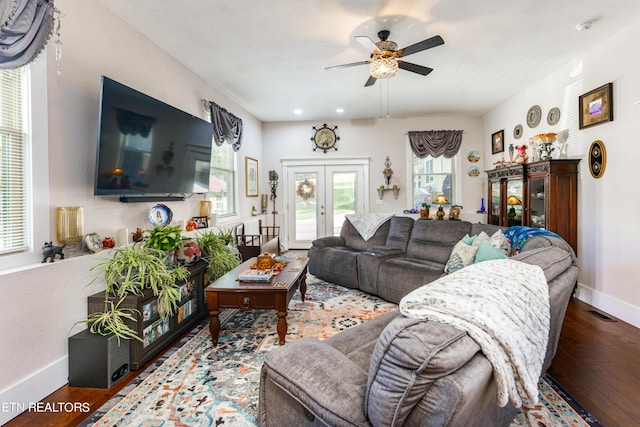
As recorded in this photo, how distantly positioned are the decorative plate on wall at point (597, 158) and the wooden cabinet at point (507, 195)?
793 millimetres

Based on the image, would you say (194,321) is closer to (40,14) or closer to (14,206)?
(14,206)

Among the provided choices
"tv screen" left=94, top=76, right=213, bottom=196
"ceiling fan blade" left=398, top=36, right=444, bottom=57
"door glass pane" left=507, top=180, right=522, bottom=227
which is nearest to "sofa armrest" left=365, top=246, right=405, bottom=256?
"door glass pane" left=507, top=180, right=522, bottom=227

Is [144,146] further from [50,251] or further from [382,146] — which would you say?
[382,146]

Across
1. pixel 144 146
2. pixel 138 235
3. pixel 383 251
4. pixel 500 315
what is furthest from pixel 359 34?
pixel 500 315

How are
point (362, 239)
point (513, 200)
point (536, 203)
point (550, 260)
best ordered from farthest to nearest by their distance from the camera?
point (513, 200), point (362, 239), point (536, 203), point (550, 260)

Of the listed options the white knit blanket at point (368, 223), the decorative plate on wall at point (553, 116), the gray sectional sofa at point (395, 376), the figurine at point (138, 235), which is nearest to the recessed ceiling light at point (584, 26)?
the decorative plate on wall at point (553, 116)

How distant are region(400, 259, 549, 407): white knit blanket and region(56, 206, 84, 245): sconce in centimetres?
232

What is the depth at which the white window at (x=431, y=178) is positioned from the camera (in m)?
6.56

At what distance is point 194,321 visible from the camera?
Result: 292cm

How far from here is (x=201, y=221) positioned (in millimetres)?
4051

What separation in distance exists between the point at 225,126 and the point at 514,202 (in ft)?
14.3

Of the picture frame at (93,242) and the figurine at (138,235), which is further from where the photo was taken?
the figurine at (138,235)

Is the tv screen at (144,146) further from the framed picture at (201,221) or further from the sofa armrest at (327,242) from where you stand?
the sofa armrest at (327,242)

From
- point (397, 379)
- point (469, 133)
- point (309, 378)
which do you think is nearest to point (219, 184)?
point (309, 378)
